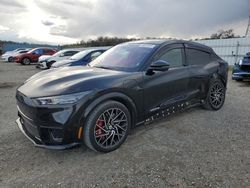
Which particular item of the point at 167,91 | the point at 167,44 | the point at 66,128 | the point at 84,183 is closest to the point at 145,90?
the point at 167,91

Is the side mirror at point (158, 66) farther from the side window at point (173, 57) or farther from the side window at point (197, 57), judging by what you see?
the side window at point (197, 57)

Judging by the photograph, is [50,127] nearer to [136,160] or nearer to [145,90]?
[136,160]

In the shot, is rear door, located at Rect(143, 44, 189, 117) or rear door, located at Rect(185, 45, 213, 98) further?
rear door, located at Rect(185, 45, 213, 98)

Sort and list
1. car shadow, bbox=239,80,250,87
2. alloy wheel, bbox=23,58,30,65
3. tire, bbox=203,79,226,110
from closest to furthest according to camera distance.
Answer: tire, bbox=203,79,226,110, car shadow, bbox=239,80,250,87, alloy wheel, bbox=23,58,30,65

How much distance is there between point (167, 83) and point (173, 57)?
0.61m

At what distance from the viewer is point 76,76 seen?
317 centimetres

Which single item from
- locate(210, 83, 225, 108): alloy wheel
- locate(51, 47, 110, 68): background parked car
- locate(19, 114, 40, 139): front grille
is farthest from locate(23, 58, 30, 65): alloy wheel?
locate(210, 83, 225, 108): alloy wheel

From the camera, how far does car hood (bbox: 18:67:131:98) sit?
2836 millimetres

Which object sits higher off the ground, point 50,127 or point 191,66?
point 191,66

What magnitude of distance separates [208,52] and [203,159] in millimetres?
2829

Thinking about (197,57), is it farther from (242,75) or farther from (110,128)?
(242,75)

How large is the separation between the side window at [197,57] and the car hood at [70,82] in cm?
174

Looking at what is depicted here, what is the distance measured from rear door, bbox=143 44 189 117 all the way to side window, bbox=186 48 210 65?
21cm

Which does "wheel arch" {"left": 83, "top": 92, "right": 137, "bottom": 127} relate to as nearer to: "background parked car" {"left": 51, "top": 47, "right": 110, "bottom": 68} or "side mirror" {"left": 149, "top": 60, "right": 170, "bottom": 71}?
"side mirror" {"left": 149, "top": 60, "right": 170, "bottom": 71}
